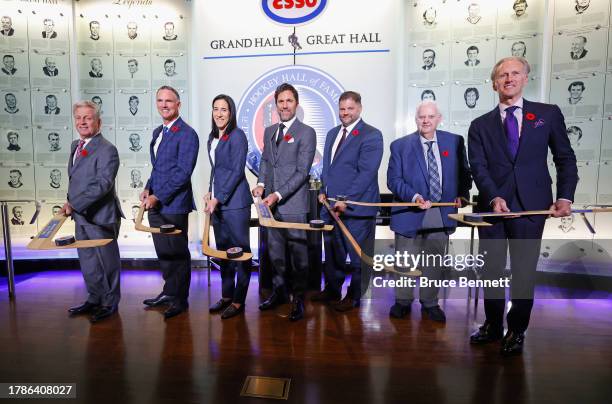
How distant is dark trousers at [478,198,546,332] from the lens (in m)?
2.78

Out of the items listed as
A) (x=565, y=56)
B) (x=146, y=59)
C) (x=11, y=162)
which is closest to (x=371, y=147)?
(x=565, y=56)

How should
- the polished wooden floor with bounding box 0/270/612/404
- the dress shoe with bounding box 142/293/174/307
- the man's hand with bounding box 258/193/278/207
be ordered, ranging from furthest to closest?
the dress shoe with bounding box 142/293/174/307 → the man's hand with bounding box 258/193/278/207 → the polished wooden floor with bounding box 0/270/612/404

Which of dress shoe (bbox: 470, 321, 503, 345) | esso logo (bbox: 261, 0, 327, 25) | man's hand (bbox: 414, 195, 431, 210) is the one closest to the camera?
dress shoe (bbox: 470, 321, 503, 345)

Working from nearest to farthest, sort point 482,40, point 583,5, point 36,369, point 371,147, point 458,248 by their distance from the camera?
point 36,369
point 371,147
point 583,5
point 482,40
point 458,248

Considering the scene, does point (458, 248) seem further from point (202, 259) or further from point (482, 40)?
point (202, 259)

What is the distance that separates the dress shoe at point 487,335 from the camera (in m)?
3.11

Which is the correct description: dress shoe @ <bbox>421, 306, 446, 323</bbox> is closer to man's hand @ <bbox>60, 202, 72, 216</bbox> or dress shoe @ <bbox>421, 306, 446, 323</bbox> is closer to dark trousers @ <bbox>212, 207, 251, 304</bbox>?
dark trousers @ <bbox>212, 207, 251, 304</bbox>

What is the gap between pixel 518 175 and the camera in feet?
9.07

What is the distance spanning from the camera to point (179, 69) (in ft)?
17.5

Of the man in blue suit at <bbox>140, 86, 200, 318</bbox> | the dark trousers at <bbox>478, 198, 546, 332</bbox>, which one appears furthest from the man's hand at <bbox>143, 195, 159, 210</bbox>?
the dark trousers at <bbox>478, 198, 546, 332</bbox>

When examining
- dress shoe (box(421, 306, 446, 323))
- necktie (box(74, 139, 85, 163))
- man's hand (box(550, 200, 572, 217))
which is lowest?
dress shoe (box(421, 306, 446, 323))

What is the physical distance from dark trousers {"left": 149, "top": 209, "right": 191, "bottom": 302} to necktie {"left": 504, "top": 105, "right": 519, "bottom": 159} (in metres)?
2.82

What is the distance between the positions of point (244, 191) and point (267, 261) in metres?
1.23

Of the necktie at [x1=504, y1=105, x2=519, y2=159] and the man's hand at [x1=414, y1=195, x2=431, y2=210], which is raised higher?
the necktie at [x1=504, y1=105, x2=519, y2=159]
